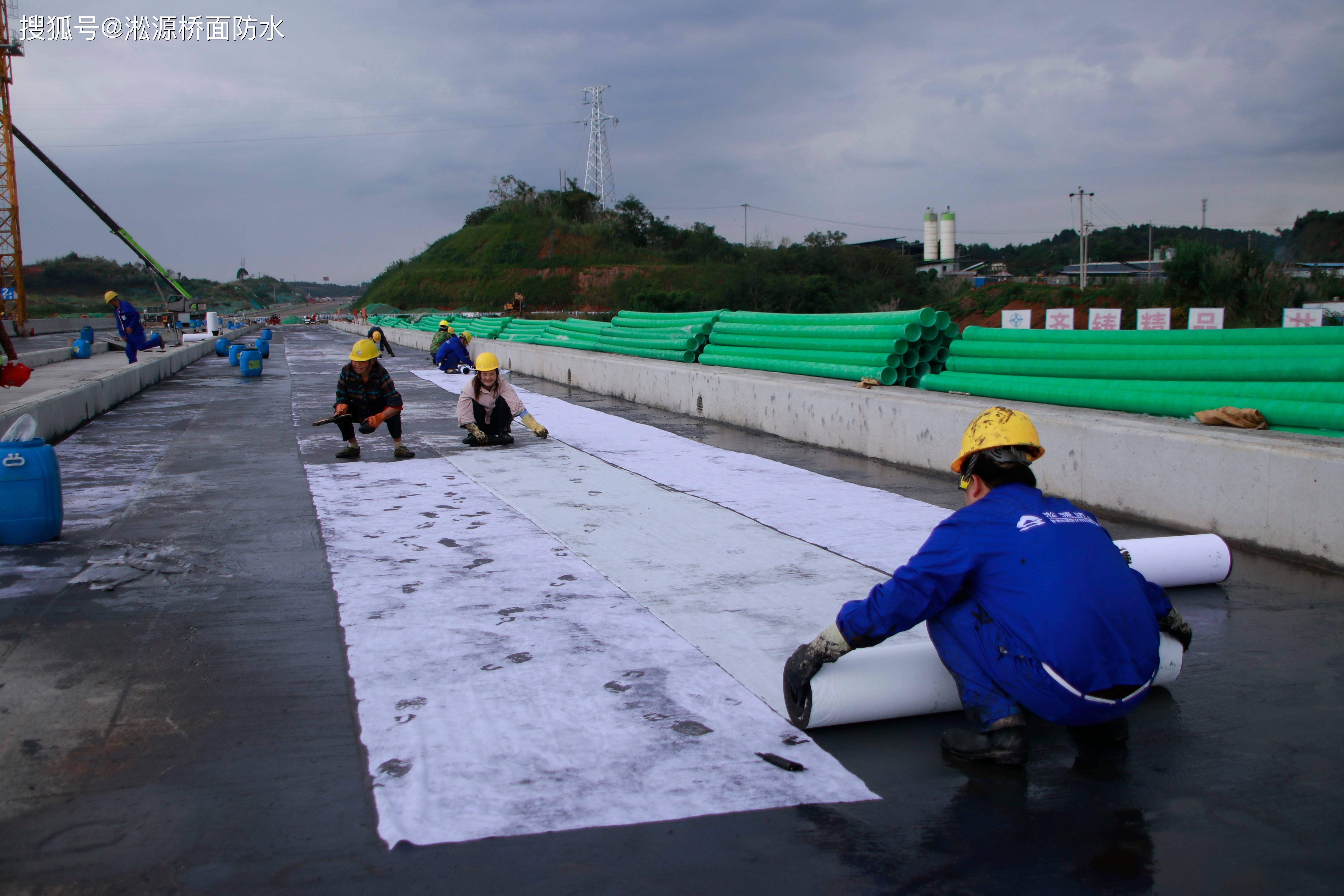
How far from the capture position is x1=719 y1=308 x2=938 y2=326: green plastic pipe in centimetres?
1129

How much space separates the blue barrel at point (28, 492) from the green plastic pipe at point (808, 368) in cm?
809

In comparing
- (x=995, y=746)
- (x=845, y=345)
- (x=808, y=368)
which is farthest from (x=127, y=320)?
(x=995, y=746)

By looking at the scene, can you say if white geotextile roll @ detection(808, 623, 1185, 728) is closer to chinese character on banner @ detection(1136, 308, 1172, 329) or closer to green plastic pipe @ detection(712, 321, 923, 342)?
green plastic pipe @ detection(712, 321, 923, 342)

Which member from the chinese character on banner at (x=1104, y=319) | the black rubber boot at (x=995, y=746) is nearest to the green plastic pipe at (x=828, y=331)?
the black rubber boot at (x=995, y=746)

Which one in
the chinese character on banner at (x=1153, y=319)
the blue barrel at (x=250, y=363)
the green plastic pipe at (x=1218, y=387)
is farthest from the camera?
the chinese character on banner at (x=1153, y=319)

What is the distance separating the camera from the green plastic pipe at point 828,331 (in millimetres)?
11250

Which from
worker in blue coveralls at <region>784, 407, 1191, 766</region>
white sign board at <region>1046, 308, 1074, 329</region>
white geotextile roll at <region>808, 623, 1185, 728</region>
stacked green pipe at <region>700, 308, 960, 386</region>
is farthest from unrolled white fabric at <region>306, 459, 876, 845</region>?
white sign board at <region>1046, 308, 1074, 329</region>

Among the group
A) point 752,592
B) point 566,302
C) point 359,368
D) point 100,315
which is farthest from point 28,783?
point 566,302

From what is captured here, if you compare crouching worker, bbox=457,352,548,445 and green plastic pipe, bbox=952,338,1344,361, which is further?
crouching worker, bbox=457,352,548,445

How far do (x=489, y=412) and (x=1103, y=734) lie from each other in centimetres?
868

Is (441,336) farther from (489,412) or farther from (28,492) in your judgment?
(28,492)

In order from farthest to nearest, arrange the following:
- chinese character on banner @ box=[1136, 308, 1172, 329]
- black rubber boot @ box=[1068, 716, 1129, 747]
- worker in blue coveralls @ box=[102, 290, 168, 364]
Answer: chinese character on banner @ box=[1136, 308, 1172, 329] < worker in blue coveralls @ box=[102, 290, 168, 364] < black rubber boot @ box=[1068, 716, 1129, 747]

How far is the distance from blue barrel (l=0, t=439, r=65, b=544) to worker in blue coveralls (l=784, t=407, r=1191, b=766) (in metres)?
5.63

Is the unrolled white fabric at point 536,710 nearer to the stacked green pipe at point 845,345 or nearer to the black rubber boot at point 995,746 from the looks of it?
the black rubber boot at point 995,746
